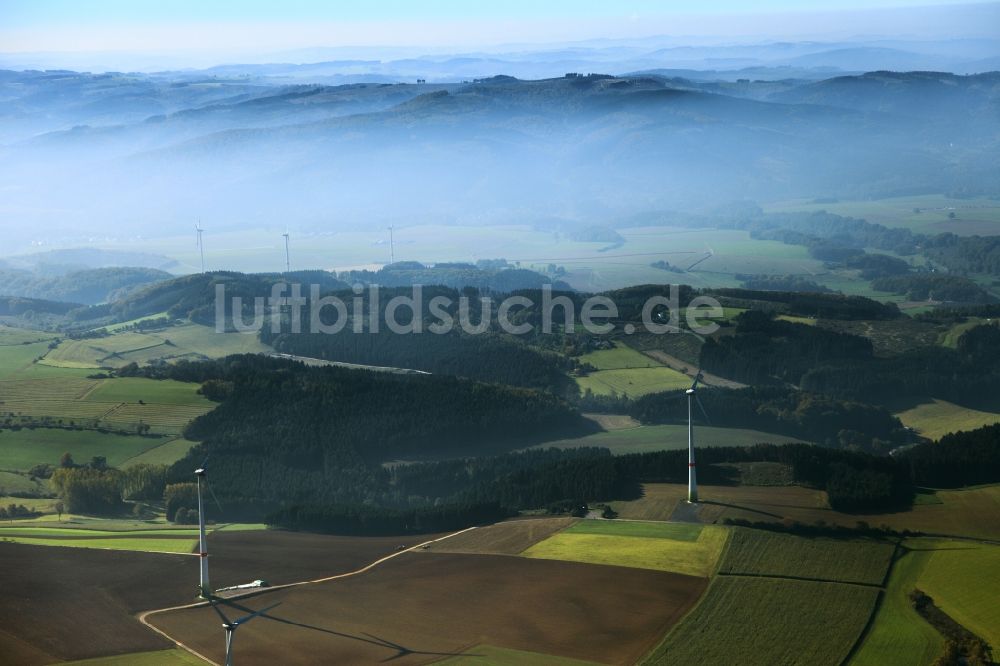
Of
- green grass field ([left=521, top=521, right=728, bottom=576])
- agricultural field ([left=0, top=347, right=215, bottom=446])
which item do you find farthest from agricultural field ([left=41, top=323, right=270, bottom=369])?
green grass field ([left=521, top=521, right=728, bottom=576])

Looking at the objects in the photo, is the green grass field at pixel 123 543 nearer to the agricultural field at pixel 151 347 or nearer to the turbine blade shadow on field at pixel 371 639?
the turbine blade shadow on field at pixel 371 639

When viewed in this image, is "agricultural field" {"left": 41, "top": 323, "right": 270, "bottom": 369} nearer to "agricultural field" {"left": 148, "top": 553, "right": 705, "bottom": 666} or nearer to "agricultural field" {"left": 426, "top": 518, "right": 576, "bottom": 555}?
"agricultural field" {"left": 426, "top": 518, "right": 576, "bottom": 555}

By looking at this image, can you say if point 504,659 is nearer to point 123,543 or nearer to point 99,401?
point 123,543

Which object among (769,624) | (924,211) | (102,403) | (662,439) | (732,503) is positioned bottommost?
(662,439)

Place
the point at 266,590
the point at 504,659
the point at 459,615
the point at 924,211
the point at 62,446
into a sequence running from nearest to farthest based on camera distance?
the point at 504,659 < the point at 459,615 < the point at 266,590 < the point at 62,446 < the point at 924,211

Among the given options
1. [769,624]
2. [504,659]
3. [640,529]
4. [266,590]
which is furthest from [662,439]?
[504,659]

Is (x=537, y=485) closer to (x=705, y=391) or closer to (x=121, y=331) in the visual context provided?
(x=705, y=391)
